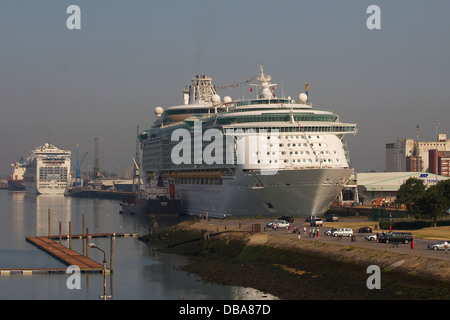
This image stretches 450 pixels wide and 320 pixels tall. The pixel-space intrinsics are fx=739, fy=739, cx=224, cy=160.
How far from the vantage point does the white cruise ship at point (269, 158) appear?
87.4 m

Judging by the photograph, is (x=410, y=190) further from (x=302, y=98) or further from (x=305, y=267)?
(x=305, y=267)

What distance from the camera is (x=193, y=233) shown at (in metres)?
80.2

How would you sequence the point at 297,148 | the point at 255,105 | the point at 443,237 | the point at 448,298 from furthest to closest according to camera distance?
1. the point at 255,105
2. the point at 297,148
3. the point at 443,237
4. the point at 448,298

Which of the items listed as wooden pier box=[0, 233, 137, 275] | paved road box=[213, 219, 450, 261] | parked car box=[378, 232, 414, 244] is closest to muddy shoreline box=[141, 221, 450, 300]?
paved road box=[213, 219, 450, 261]

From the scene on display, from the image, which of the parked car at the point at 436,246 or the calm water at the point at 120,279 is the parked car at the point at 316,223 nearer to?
the calm water at the point at 120,279

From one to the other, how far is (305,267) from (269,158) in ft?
111

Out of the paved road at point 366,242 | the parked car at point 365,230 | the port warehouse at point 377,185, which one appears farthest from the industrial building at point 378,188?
the parked car at point 365,230

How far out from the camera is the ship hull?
8600 cm

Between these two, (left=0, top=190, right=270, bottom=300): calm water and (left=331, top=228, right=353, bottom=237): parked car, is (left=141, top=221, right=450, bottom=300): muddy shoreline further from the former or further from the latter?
(left=331, top=228, right=353, bottom=237): parked car

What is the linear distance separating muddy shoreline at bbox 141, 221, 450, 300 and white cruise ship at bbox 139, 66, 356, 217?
596 inches

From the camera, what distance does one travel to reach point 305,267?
56.2m

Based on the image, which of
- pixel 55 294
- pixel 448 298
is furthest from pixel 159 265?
pixel 448 298
